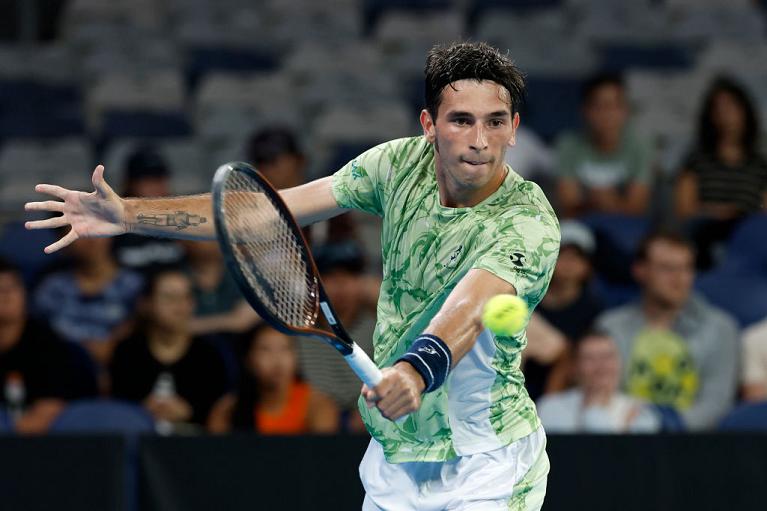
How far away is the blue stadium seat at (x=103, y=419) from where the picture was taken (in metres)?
7.09

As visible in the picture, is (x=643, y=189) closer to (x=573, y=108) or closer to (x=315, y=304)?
(x=573, y=108)

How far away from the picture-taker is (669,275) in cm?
803

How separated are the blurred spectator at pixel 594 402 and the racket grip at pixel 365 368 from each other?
4.04 m

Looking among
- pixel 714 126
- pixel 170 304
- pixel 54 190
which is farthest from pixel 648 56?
pixel 54 190

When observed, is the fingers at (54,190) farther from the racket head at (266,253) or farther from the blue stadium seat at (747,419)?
the blue stadium seat at (747,419)

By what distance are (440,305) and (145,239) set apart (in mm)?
4982

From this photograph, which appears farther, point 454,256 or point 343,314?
point 343,314

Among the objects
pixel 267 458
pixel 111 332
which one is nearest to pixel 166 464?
pixel 267 458

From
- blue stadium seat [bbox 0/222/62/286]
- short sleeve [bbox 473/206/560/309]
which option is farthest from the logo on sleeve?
blue stadium seat [bbox 0/222/62/286]

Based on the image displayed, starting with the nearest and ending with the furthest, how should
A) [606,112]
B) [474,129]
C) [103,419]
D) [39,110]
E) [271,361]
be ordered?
1. [474,129]
2. [103,419]
3. [271,361]
4. [606,112]
5. [39,110]

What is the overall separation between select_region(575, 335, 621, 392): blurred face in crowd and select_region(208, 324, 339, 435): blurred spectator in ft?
4.78

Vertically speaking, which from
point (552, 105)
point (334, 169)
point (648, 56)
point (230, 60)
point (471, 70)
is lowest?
point (471, 70)

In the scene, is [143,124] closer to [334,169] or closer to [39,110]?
[39,110]

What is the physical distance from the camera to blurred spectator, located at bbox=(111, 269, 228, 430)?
25.2 feet
